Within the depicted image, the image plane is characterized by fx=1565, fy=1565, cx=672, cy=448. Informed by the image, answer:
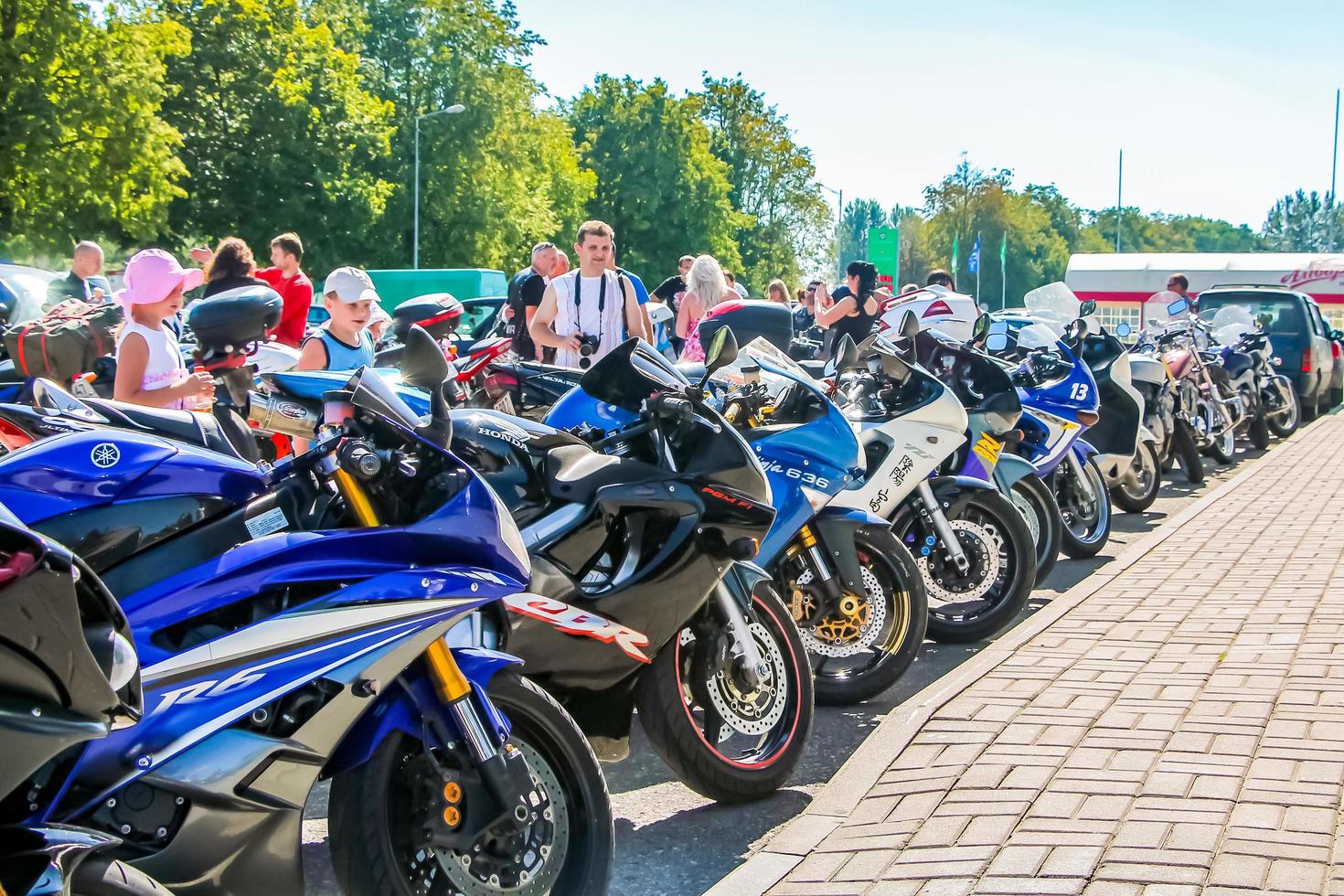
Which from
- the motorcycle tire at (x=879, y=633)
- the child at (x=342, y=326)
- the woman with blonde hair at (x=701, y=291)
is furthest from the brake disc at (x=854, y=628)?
the woman with blonde hair at (x=701, y=291)

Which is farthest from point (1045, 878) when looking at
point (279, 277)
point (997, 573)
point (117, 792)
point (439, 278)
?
point (439, 278)

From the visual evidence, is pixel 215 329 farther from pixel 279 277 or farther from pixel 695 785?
pixel 279 277

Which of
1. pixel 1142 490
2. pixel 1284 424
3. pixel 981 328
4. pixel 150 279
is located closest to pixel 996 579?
pixel 981 328

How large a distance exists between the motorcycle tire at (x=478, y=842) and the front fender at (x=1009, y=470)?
480cm

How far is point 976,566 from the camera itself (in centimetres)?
681

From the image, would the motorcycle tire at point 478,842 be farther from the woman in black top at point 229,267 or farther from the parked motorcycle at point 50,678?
the woman in black top at point 229,267

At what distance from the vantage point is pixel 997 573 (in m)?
6.80

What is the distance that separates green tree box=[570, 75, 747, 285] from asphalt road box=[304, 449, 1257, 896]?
6267 centimetres

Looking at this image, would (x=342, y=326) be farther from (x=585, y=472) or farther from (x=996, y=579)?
(x=996, y=579)

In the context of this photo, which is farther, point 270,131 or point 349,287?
point 270,131

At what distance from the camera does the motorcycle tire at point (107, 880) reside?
84.2 inches

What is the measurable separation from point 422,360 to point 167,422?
2.07 feet

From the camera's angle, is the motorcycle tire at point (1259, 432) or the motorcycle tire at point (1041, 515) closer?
the motorcycle tire at point (1041, 515)

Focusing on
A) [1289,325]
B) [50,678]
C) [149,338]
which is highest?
[149,338]
